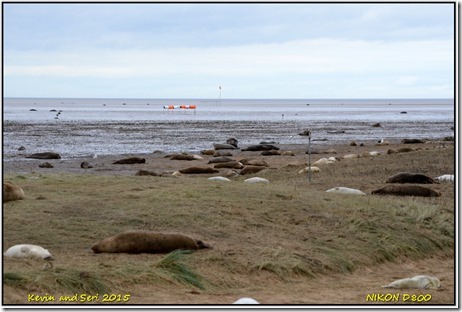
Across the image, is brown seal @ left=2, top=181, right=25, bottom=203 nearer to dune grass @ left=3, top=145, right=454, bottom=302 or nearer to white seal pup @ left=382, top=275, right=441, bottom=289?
dune grass @ left=3, top=145, right=454, bottom=302

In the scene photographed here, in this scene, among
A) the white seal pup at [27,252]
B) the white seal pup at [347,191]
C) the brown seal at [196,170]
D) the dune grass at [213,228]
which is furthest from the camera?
the brown seal at [196,170]

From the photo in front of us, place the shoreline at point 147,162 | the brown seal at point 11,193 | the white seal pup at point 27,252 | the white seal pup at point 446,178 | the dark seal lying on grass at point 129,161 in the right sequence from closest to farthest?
1. the white seal pup at point 27,252
2. the brown seal at point 11,193
3. the white seal pup at point 446,178
4. the shoreline at point 147,162
5. the dark seal lying on grass at point 129,161

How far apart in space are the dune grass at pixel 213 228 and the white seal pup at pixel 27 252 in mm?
194

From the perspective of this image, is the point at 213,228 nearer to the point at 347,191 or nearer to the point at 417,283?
the point at 417,283

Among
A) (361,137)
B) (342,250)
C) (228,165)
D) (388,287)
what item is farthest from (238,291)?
(361,137)

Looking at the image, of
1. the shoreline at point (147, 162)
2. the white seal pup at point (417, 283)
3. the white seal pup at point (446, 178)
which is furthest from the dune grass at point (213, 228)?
the shoreline at point (147, 162)

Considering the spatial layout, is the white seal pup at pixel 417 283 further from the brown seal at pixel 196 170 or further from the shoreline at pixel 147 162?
the brown seal at pixel 196 170

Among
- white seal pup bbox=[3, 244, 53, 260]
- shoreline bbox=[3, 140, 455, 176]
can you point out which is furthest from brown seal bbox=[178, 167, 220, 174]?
white seal pup bbox=[3, 244, 53, 260]

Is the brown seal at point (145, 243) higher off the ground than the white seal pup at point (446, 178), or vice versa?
the brown seal at point (145, 243)

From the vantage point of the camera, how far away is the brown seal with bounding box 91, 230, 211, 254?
9945 mm

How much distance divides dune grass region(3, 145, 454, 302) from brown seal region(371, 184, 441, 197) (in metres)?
0.37

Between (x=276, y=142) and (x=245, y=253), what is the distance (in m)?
28.8

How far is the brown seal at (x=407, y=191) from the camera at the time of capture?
612 inches

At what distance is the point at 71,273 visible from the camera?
8.51 m
